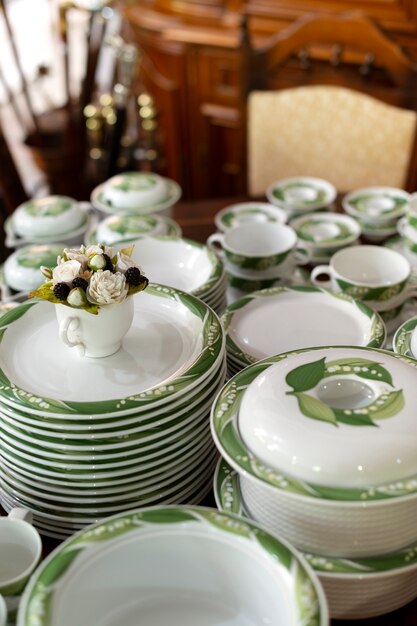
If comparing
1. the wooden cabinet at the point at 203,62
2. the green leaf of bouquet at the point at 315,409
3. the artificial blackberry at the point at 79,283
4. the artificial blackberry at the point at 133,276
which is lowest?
the wooden cabinet at the point at 203,62

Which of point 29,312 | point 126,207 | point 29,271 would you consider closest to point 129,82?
point 126,207

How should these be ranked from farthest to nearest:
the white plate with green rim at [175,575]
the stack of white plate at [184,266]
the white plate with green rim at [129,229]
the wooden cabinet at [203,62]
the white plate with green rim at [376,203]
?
the wooden cabinet at [203,62]
the white plate with green rim at [376,203]
the white plate with green rim at [129,229]
the stack of white plate at [184,266]
the white plate with green rim at [175,575]

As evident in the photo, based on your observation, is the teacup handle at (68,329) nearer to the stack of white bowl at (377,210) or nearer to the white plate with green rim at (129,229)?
the white plate with green rim at (129,229)

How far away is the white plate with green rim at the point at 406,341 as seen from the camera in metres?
A: 0.73

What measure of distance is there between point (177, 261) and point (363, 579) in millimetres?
534

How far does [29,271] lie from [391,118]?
89 centimetres

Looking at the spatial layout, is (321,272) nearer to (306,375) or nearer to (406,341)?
(406,341)

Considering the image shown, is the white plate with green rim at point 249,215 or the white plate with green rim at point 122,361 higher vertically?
the white plate with green rim at point 122,361

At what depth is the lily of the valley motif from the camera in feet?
1.86

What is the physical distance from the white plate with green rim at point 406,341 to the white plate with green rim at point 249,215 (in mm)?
443

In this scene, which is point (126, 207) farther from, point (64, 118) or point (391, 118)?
point (64, 118)

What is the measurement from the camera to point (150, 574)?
0.56 m

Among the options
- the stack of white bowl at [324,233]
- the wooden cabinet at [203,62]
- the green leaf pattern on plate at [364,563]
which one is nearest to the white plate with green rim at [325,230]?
the stack of white bowl at [324,233]

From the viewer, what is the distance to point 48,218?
1142mm
